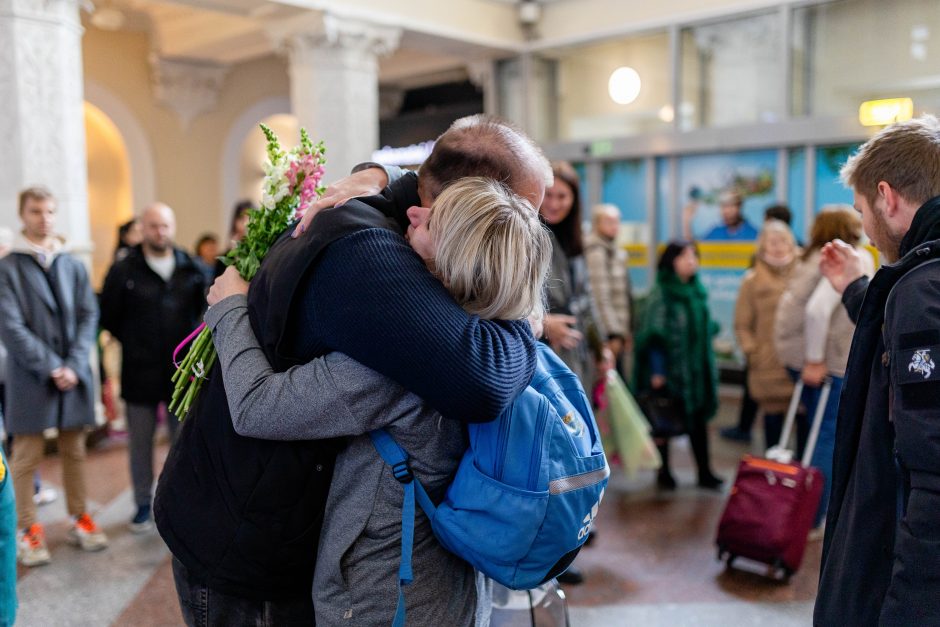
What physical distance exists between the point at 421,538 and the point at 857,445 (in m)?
0.94

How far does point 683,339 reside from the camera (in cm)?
488

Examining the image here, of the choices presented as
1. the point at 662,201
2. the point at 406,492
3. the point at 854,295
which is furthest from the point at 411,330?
the point at 662,201

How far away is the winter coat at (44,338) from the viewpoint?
397 cm

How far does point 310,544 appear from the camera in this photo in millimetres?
1417

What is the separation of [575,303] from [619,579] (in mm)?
1261

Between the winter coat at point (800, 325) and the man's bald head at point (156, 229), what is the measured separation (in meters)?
3.36

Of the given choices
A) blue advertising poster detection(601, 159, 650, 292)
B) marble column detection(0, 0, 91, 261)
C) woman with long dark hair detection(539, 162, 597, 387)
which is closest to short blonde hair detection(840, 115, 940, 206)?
woman with long dark hair detection(539, 162, 597, 387)

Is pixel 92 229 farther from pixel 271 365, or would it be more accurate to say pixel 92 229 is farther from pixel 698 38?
pixel 271 365

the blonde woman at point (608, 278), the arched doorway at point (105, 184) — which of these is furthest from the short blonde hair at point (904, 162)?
the arched doorway at point (105, 184)

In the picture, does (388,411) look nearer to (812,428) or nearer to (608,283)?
(812,428)

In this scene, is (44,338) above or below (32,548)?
above

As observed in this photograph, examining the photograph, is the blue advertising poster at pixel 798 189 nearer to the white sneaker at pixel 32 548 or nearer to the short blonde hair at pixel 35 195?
the short blonde hair at pixel 35 195

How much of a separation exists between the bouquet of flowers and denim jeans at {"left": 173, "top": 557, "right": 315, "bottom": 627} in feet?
1.19

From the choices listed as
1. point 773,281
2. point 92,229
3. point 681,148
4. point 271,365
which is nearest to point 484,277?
point 271,365
